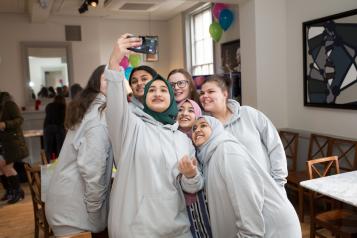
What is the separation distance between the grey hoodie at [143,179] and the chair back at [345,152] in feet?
8.08

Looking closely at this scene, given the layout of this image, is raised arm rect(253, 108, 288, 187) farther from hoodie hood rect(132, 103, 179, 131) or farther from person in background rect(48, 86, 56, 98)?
person in background rect(48, 86, 56, 98)

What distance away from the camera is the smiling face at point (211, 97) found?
6.18 feet

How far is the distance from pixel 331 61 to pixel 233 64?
1928 millimetres

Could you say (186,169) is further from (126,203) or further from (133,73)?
(133,73)

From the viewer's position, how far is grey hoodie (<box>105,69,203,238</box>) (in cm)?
134

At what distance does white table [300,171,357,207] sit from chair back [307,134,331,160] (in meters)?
0.97

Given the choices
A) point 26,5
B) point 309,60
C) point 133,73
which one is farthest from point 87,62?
point 133,73

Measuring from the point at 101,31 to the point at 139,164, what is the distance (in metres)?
6.65

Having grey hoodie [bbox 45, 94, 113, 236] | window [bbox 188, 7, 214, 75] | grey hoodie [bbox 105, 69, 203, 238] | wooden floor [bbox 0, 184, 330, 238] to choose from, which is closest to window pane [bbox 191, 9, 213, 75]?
window [bbox 188, 7, 214, 75]

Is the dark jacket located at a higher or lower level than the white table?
higher

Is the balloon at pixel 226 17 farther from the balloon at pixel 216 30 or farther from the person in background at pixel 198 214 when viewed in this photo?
the person in background at pixel 198 214

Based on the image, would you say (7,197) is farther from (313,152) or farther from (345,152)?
(345,152)

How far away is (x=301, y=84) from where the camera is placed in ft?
13.3

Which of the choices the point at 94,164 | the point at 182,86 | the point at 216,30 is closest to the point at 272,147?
the point at 182,86
